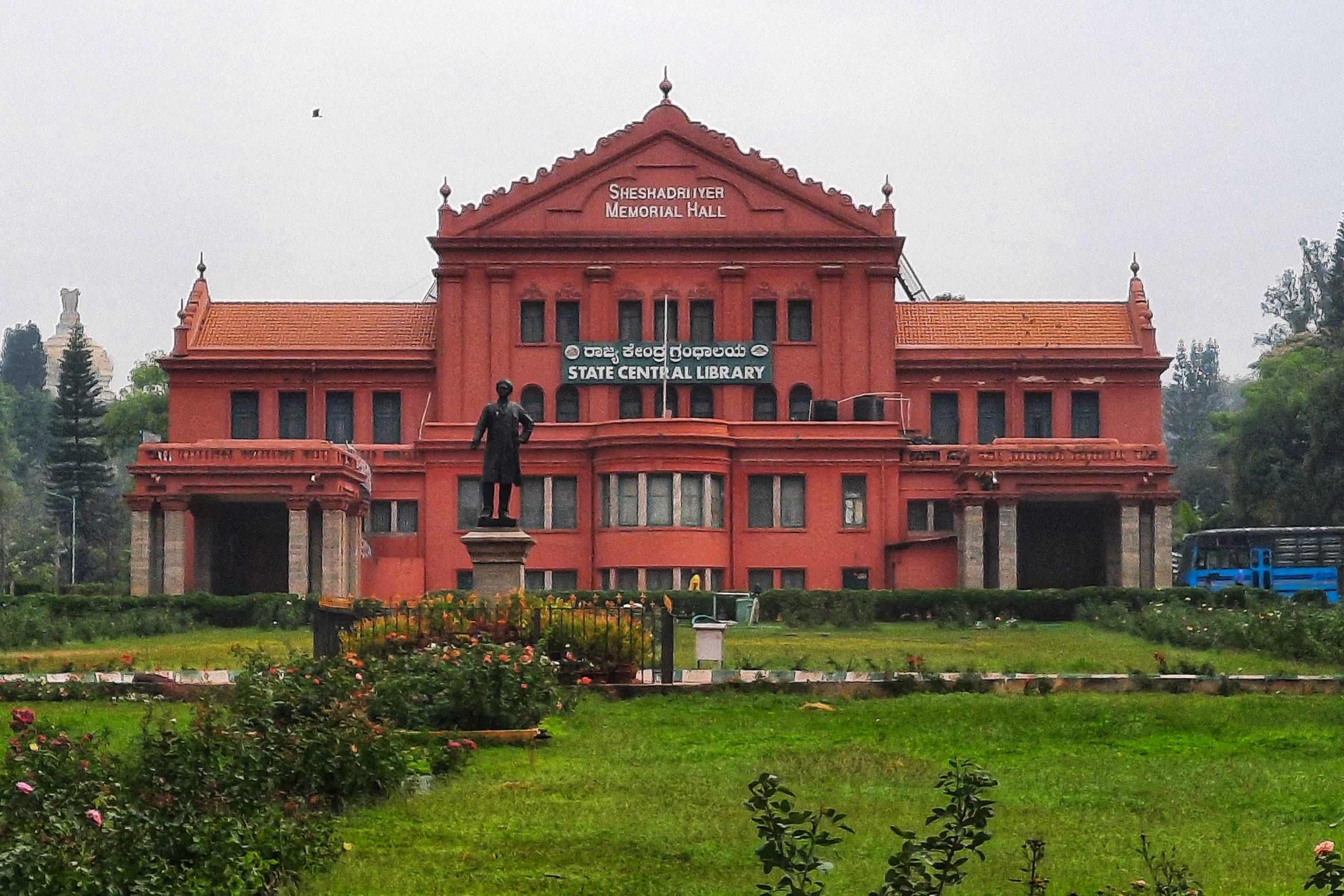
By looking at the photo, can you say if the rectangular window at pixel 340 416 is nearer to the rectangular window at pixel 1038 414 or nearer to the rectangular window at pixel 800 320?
the rectangular window at pixel 800 320

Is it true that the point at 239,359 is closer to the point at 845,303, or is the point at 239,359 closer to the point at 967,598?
the point at 845,303

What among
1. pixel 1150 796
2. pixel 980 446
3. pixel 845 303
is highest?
pixel 845 303

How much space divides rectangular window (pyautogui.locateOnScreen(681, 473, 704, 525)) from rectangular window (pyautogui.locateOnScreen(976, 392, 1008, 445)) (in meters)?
10.5

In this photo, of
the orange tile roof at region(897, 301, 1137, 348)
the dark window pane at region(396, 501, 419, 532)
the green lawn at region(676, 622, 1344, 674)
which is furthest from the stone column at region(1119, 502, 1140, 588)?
the dark window pane at region(396, 501, 419, 532)

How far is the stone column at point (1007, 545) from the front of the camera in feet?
176

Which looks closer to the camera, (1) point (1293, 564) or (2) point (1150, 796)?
(2) point (1150, 796)

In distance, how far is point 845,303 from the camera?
6009cm

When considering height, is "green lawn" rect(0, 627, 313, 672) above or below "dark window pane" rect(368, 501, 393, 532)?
below

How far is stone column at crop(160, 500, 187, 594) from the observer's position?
2079 inches

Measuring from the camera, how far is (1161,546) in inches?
2152

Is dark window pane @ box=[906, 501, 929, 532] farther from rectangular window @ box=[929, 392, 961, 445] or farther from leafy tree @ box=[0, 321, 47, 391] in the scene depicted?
leafy tree @ box=[0, 321, 47, 391]

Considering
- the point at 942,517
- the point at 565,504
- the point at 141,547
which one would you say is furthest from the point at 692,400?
the point at 141,547

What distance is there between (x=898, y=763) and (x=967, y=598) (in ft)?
100

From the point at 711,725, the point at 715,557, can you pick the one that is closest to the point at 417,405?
the point at 715,557
